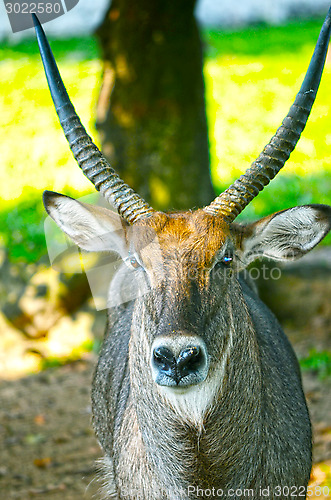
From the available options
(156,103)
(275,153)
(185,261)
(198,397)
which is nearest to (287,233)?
(275,153)

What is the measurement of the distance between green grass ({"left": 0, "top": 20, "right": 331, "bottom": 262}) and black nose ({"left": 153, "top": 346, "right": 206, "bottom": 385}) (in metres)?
6.31

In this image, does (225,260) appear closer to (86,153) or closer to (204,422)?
(204,422)

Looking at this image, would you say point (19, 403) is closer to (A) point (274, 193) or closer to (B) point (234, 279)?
(B) point (234, 279)

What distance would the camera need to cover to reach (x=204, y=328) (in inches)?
142

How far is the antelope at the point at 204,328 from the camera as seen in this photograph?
372 centimetres

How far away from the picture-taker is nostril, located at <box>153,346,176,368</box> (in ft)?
10.9

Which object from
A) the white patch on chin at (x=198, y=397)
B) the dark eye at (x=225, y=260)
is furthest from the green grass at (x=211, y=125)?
the white patch on chin at (x=198, y=397)

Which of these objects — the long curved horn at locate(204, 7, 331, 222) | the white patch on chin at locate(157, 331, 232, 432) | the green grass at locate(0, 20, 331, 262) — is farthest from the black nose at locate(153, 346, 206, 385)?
the green grass at locate(0, 20, 331, 262)

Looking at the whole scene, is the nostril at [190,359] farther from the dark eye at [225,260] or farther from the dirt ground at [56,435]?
the dirt ground at [56,435]

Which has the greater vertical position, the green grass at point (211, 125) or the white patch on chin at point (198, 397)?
the green grass at point (211, 125)

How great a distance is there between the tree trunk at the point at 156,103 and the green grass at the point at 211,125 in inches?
53.0

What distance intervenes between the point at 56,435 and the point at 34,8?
4.62 metres

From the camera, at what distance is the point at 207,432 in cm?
387

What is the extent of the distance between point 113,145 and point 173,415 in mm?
5366
